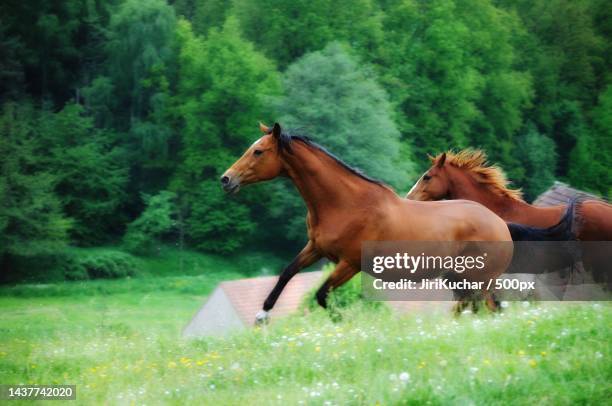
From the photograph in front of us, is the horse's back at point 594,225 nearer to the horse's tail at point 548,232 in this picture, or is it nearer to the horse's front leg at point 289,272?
the horse's tail at point 548,232

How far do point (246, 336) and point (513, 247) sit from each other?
3712 mm

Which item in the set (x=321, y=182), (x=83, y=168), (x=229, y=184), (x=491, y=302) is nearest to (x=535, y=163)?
(x=83, y=168)

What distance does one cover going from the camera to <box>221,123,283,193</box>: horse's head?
30.1ft

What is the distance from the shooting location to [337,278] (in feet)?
29.3

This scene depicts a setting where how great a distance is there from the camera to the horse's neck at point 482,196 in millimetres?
11453

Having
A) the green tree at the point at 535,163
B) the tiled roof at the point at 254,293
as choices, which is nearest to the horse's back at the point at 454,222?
the tiled roof at the point at 254,293

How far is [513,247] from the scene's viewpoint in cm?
1009

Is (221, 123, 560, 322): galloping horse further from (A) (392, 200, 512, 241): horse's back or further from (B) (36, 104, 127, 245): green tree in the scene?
(B) (36, 104, 127, 245): green tree

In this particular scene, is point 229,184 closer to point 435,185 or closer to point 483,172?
point 435,185

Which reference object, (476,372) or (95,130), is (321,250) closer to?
(476,372)

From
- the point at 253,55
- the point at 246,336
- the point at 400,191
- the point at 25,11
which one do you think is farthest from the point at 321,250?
the point at 25,11

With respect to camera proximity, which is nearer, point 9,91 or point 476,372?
point 476,372

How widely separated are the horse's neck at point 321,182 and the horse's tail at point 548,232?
2271 mm

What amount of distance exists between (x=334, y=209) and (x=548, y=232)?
3004mm
